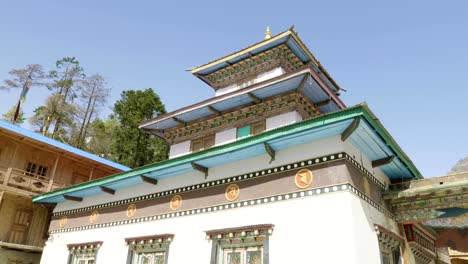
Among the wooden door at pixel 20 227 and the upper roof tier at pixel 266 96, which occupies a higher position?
the upper roof tier at pixel 266 96

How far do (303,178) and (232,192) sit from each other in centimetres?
200

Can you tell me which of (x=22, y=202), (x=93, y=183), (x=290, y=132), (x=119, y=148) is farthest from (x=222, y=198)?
(x=119, y=148)

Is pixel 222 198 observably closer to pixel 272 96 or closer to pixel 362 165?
pixel 362 165

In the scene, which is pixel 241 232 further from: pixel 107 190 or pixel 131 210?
pixel 107 190

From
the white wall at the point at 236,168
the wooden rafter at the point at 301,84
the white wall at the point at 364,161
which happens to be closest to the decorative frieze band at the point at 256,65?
the wooden rafter at the point at 301,84

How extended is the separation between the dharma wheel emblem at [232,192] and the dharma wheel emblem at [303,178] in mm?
1666

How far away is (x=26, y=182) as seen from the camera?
16359 millimetres

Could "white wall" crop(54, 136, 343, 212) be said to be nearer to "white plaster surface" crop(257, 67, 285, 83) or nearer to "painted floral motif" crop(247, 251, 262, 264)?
"painted floral motif" crop(247, 251, 262, 264)

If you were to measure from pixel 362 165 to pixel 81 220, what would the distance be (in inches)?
401

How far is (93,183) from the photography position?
39.4 ft

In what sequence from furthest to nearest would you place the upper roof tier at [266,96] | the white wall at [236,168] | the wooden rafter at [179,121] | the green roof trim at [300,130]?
the wooden rafter at [179,121] < the upper roof tier at [266,96] < the white wall at [236,168] < the green roof trim at [300,130]

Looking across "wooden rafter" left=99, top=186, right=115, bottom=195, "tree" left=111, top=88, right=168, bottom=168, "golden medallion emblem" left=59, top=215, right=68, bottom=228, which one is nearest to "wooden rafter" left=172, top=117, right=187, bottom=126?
"wooden rafter" left=99, top=186, right=115, bottom=195

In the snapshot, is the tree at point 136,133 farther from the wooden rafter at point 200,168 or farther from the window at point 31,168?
the wooden rafter at point 200,168

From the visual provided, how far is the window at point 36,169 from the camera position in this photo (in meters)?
17.7
